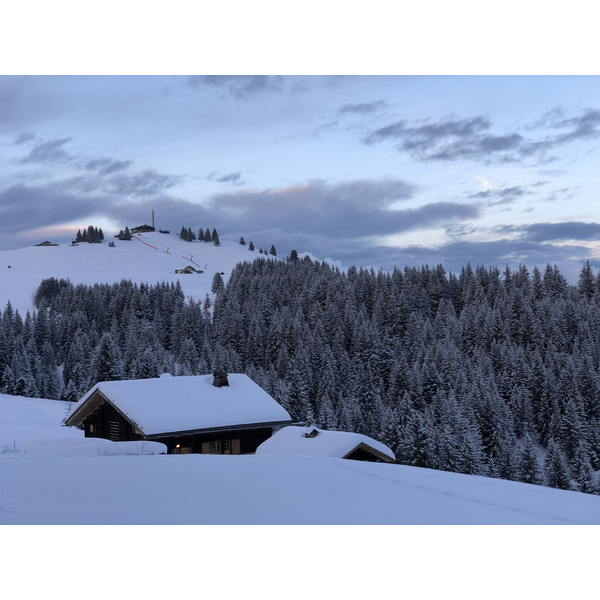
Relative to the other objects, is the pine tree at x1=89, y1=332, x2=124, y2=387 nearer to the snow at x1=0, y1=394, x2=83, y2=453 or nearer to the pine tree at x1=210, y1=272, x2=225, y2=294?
the snow at x1=0, y1=394, x2=83, y2=453

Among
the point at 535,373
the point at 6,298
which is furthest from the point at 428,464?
the point at 6,298

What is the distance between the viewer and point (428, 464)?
55.6m

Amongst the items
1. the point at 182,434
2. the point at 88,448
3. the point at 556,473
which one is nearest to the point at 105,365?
the point at 556,473

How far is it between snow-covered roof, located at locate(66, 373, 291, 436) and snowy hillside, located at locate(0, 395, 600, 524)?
15.8 metres

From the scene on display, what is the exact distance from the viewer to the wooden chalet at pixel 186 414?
26625 millimetres

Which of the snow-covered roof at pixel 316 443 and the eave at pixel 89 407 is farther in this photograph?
the eave at pixel 89 407

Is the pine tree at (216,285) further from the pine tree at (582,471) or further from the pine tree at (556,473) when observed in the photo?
the pine tree at (556,473)

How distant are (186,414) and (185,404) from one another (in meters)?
0.92

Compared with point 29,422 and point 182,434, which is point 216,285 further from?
point 182,434

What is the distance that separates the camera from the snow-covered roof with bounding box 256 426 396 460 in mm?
24047

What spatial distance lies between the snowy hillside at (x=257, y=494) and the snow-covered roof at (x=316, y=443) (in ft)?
42.2

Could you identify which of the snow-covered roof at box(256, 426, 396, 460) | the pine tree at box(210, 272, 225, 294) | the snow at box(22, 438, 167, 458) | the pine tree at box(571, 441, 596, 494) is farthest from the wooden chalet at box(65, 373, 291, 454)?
the pine tree at box(210, 272, 225, 294)

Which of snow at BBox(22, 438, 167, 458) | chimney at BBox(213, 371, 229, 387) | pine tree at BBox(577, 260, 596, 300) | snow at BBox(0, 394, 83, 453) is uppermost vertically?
pine tree at BBox(577, 260, 596, 300)

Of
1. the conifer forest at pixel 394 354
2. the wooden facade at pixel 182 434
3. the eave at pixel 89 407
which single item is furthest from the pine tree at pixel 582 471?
the eave at pixel 89 407
